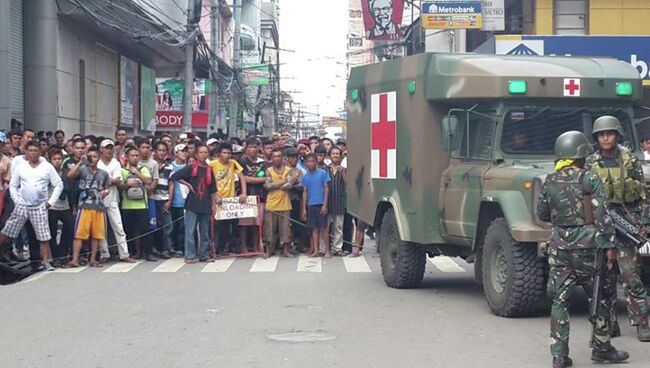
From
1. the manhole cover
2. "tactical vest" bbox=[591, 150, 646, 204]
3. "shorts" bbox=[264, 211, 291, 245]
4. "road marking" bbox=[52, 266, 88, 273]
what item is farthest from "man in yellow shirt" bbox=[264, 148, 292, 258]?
"tactical vest" bbox=[591, 150, 646, 204]

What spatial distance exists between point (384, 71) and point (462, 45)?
75.3ft

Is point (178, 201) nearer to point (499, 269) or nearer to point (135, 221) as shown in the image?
point (135, 221)

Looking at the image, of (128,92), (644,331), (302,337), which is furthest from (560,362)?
(128,92)

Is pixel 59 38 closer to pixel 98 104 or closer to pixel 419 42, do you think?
pixel 98 104

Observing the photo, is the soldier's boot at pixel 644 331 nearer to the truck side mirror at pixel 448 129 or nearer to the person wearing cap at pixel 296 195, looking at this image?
the truck side mirror at pixel 448 129

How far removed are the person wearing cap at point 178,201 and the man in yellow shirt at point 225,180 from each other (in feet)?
1.99

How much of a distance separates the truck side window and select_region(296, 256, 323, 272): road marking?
4.66 m

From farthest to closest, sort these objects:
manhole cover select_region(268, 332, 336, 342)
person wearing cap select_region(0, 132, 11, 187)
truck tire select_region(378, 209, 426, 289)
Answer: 1. person wearing cap select_region(0, 132, 11, 187)
2. truck tire select_region(378, 209, 426, 289)
3. manhole cover select_region(268, 332, 336, 342)

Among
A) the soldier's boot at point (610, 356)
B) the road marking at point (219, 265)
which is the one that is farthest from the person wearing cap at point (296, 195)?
the soldier's boot at point (610, 356)

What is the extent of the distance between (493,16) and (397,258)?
62.7ft

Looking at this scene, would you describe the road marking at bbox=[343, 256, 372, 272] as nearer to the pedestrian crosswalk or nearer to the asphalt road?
the pedestrian crosswalk

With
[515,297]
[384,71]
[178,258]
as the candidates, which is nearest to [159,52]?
[178,258]

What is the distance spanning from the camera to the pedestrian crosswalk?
601 inches

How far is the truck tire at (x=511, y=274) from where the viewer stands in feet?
32.0
